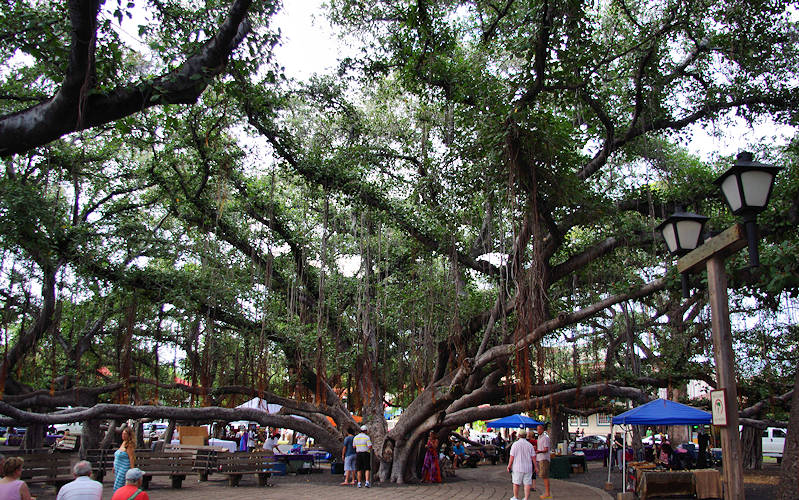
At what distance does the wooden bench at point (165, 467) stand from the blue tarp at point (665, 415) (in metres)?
7.63

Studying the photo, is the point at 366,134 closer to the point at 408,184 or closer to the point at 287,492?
the point at 408,184

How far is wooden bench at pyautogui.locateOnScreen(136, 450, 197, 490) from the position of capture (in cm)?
923

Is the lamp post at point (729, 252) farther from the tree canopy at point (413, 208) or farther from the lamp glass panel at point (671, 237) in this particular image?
the tree canopy at point (413, 208)

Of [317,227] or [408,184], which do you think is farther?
[317,227]

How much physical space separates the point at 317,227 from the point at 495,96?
7.05 meters

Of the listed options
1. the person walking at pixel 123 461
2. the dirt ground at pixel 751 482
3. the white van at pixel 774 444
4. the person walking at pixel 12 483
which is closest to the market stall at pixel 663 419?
the dirt ground at pixel 751 482

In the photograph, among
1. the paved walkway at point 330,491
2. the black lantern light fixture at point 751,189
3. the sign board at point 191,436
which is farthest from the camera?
the sign board at point 191,436

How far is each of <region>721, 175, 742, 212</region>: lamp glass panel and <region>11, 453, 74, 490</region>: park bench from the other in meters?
9.27

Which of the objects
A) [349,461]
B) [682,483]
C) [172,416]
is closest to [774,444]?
[682,483]

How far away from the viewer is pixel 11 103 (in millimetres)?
8953

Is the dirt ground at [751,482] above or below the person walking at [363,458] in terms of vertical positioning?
below

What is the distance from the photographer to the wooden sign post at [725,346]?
12.3 feet

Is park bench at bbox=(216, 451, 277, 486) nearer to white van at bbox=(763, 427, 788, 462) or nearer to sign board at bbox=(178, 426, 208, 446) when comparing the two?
sign board at bbox=(178, 426, 208, 446)

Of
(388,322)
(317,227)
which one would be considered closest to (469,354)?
(388,322)
